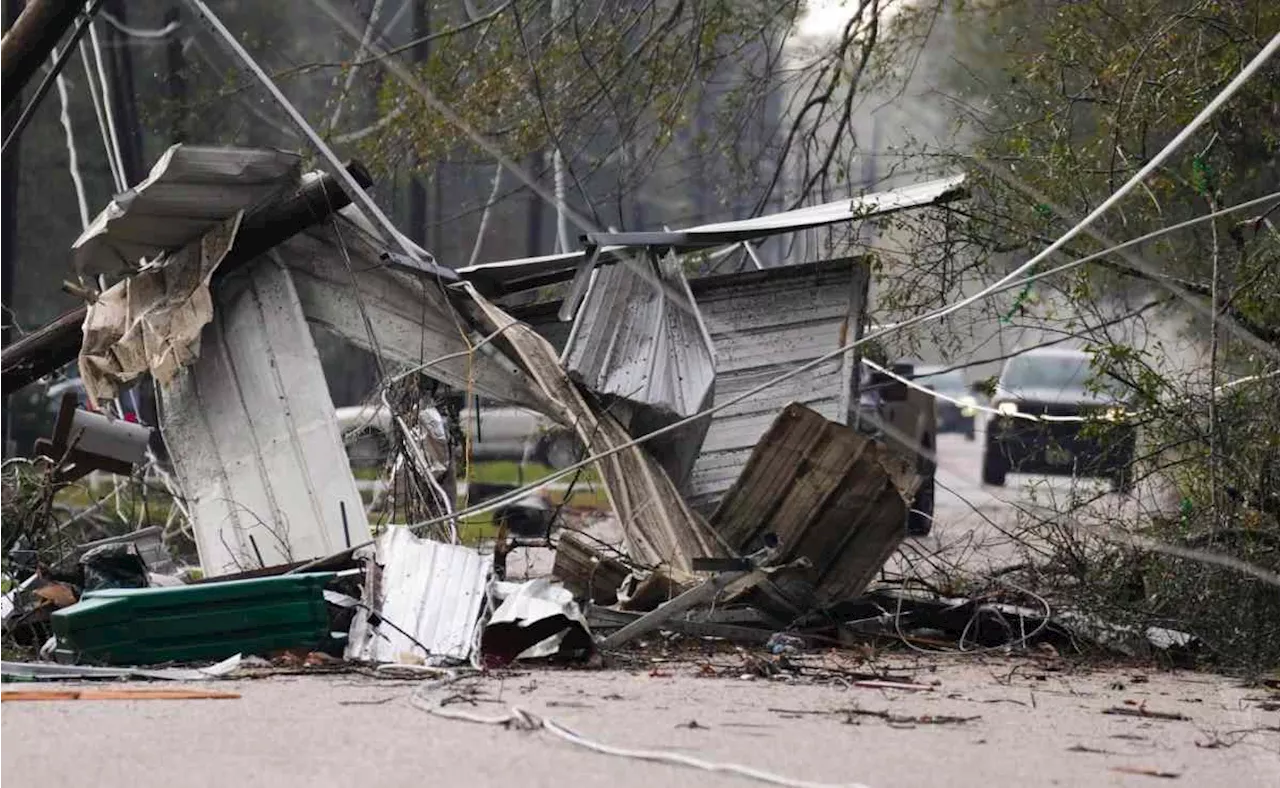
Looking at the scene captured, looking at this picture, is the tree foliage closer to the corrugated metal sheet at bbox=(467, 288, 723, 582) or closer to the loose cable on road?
the corrugated metal sheet at bbox=(467, 288, 723, 582)

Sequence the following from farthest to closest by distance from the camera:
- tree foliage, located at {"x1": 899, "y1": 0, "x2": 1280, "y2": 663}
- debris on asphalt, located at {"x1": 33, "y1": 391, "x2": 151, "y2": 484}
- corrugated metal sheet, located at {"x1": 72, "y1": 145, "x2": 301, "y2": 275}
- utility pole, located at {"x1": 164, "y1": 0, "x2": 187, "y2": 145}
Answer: utility pole, located at {"x1": 164, "y1": 0, "x2": 187, "y2": 145}
debris on asphalt, located at {"x1": 33, "y1": 391, "x2": 151, "y2": 484}
corrugated metal sheet, located at {"x1": 72, "y1": 145, "x2": 301, "y2": 275}
tree foliage, located at {"x1": 899, "y1": 0, "x2": 1280, "y2": 663}

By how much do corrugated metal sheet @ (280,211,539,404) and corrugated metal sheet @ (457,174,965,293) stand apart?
34cm

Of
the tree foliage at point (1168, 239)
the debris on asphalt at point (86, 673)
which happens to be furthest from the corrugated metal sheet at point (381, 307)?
the debris on asphalt at point (86, 673)

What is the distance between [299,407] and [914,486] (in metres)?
3.71

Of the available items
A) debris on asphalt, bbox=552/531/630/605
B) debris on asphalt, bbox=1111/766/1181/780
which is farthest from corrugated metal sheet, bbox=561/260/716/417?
debris on asphalt, bbox=1111/766/1181/780

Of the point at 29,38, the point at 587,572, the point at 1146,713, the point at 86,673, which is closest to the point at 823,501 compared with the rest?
the point at 587,572

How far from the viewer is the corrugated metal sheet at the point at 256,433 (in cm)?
1101

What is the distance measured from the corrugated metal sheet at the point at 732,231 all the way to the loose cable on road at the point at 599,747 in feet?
14.4

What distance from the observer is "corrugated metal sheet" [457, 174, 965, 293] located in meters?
10.9

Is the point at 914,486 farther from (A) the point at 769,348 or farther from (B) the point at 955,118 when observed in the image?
(B) the point at 955,118

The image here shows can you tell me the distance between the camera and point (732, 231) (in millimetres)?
10883

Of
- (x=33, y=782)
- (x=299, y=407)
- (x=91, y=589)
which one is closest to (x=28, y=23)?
(x=299, y=407)

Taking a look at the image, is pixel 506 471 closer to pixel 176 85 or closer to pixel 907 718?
pixel 176 85

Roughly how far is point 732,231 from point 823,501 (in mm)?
1805
